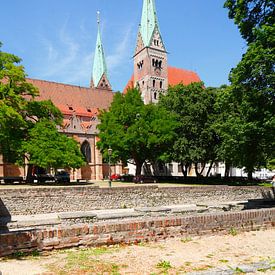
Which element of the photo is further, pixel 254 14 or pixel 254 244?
pixel 254 14

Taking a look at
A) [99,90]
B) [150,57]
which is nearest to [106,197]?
[99,90]

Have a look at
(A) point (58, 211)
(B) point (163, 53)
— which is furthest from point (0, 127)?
(B) point (163, 53)

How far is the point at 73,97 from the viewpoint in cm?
6159

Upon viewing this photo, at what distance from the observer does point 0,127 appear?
29.4m

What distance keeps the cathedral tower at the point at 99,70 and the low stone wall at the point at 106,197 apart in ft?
186

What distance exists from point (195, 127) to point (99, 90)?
33548 millimetres

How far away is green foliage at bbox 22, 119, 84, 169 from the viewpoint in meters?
29.7

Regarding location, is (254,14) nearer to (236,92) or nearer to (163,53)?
(236,92)

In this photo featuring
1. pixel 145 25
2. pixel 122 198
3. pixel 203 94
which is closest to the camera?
pixel 122 198

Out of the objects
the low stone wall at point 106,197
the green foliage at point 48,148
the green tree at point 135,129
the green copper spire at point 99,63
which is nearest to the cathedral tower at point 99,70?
the green copper spire at point 99,63

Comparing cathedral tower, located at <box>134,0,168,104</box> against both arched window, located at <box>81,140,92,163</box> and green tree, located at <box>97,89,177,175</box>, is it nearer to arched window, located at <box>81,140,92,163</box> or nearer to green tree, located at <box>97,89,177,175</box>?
arched window, located at <box>81,140,92,163</box>

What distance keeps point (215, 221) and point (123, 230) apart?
2637 mm

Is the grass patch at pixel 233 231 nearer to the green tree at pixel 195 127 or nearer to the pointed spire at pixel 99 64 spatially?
the green tree at pixel 195 127

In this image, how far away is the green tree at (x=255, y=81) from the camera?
14578mm
